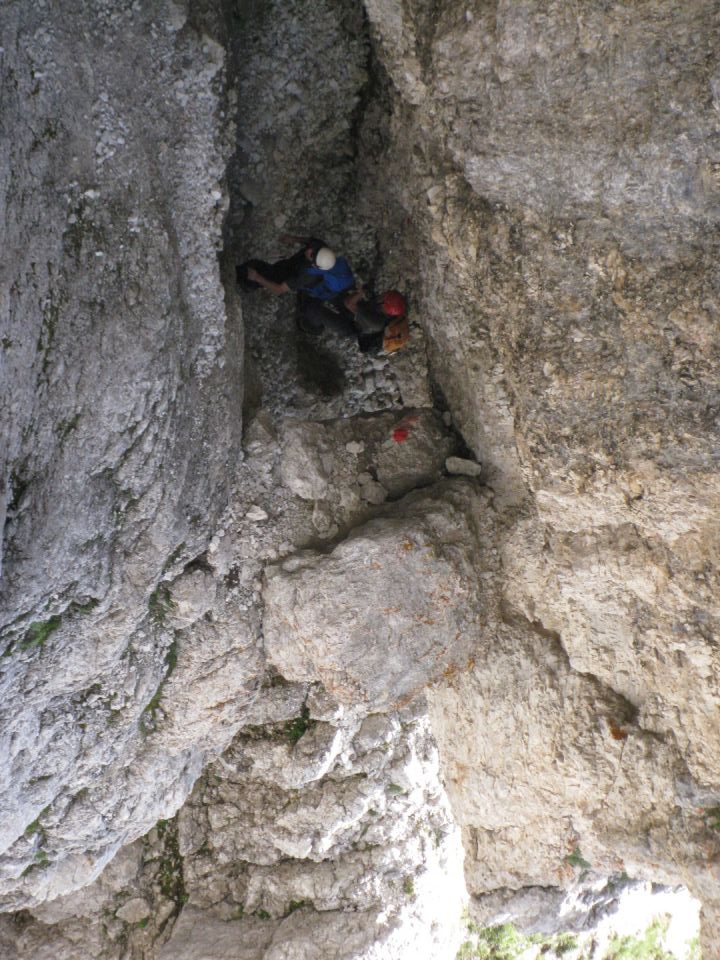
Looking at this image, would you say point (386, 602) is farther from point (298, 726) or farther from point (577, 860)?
point (577, 860)

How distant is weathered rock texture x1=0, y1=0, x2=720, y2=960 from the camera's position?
355 centimetres

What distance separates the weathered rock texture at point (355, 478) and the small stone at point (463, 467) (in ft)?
0.09

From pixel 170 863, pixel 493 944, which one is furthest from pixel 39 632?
pixel 493 944

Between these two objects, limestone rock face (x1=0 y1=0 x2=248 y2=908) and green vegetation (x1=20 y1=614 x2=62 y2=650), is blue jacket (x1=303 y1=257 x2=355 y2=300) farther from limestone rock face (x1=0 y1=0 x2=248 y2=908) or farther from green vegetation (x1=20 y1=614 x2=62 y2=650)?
green vegetation (x1=20 y1=614 x2=62 y2=650)

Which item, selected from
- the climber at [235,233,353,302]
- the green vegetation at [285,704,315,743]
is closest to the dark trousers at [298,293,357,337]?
the climber at [235,233,353,302]

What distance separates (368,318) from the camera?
16.0 feet

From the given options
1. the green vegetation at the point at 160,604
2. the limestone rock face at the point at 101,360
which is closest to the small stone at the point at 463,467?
the limestone rock face at the point at 101,360

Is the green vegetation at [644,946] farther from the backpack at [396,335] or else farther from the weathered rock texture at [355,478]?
the backpack at [396,335]

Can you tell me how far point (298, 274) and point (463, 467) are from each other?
1539mm

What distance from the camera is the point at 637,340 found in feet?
11.7

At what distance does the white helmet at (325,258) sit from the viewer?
4.65m

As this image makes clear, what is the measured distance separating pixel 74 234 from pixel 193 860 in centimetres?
484

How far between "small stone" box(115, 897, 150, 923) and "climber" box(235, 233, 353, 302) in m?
4.81

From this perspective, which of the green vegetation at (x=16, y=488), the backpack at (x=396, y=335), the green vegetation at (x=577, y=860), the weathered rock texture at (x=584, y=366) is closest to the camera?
the weathered rock texture at (x=584, y=366)
